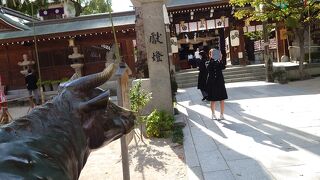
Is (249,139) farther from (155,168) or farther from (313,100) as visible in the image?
(313,100)

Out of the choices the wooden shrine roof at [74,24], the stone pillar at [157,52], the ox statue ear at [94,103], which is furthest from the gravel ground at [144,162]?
the wooden shrine roof at [74,24]

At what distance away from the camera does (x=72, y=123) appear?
1693 mm

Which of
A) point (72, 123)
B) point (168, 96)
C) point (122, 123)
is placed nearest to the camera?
point (72, 123)

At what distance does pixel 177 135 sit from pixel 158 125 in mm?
526

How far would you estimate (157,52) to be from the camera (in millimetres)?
9508

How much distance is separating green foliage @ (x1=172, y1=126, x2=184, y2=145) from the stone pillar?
0.96m

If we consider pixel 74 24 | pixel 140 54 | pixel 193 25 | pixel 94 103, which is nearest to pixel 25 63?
pixel 74 24

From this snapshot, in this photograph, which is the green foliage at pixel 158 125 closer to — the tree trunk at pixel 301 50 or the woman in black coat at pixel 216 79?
the woman in black coat at pixel 216 79

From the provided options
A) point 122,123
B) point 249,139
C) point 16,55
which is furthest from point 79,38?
point 122,123

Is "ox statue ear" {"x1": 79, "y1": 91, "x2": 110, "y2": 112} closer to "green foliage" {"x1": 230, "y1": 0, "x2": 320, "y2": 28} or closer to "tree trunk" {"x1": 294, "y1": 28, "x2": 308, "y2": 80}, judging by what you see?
"green foliage" {"x1": 230, "y1": 0, "x2": 320, "y2": 28}

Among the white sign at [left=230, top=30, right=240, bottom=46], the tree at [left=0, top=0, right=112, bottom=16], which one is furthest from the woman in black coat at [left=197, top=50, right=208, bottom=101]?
the tree at [left=0, top=0, right=112, bottom=16]

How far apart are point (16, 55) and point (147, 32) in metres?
14.6

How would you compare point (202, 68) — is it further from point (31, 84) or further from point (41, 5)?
point (41, 5)

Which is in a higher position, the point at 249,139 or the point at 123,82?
the point at 123,82
